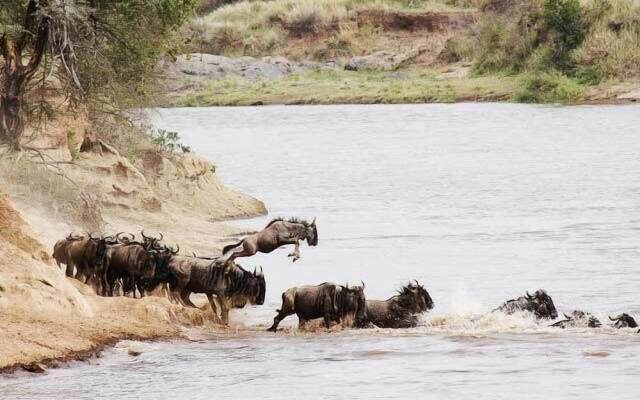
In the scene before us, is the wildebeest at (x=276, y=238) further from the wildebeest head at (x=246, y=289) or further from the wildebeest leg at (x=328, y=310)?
the wildebeest leg at (x=328, y=310)

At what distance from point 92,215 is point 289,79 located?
191 ft

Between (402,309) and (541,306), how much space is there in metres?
1.75

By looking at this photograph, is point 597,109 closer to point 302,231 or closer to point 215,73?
point 215,73

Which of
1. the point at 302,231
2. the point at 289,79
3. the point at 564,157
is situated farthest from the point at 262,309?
the point at 289,79

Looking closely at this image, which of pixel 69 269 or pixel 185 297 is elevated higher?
pixel 69 269

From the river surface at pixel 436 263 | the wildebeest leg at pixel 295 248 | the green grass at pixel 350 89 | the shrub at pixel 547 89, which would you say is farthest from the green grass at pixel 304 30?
the wildebeest leg at pixel 295 248

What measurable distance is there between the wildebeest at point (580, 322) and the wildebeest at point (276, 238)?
4.96 metres

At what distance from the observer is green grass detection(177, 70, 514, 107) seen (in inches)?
2937

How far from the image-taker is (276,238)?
2336 centimetres

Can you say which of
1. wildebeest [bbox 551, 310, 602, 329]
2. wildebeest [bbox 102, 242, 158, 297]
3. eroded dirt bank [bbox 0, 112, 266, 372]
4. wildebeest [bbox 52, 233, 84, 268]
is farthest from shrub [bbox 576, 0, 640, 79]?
wildebeest [bbox 102, 242, 158, 297]

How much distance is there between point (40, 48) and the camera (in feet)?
88.7

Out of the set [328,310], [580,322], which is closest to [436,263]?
[580,322]

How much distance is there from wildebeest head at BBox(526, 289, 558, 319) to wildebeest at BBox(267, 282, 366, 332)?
212cm

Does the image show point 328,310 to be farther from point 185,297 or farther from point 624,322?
point 624,322
